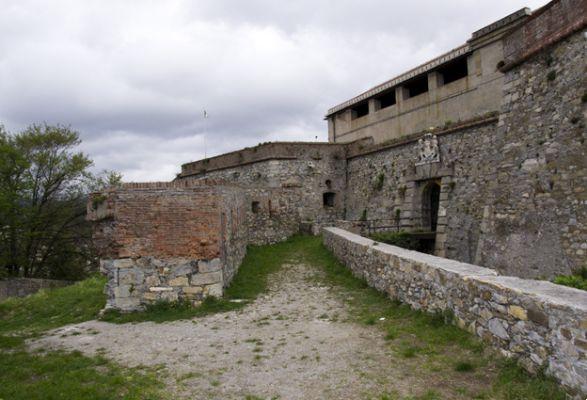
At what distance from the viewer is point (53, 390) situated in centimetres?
489

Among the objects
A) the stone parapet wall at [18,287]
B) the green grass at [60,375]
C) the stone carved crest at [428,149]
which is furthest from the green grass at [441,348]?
the stone parapet wall at [18,287]

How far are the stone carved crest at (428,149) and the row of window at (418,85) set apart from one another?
4.43 meters

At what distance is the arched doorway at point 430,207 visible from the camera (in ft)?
55.7

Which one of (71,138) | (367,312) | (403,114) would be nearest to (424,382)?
(367,312)

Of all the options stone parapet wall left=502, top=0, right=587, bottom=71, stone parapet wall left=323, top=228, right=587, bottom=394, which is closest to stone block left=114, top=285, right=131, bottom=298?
stone parapet wall left=323, top=228, right=587, bottom=394

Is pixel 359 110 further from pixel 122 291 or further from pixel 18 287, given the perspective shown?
pixel 122 291

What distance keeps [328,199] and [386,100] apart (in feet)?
21.7

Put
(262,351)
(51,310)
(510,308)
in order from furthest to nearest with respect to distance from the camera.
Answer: (51,310), (262,351), (510,308)

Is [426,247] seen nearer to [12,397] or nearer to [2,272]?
[12,397]

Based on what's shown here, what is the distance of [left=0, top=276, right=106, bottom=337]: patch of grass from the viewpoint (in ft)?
28.6

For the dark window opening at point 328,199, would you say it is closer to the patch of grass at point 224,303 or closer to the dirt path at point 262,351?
the patch of grass at point 224,303

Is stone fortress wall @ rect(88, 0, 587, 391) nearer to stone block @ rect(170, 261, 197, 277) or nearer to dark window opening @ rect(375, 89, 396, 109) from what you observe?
stone block @ rect(170, 261, 197, 277)

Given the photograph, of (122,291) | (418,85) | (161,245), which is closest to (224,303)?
(161,245)

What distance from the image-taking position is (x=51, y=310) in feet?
32.9
